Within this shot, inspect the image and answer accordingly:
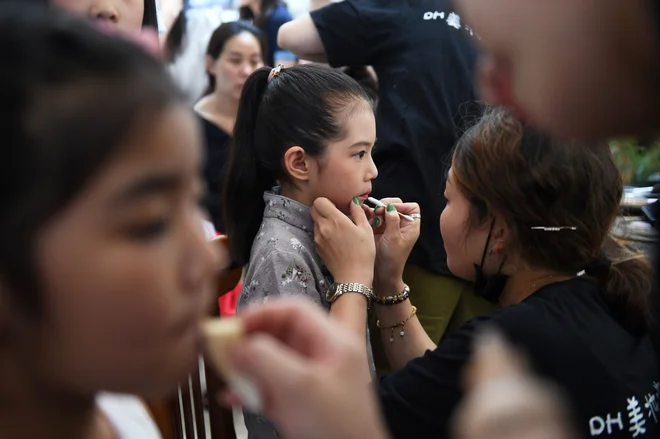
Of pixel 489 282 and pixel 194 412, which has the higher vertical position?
pixel 489 282

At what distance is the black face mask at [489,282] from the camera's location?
4.08 feet

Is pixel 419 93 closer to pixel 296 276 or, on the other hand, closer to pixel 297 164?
pixel 297 164

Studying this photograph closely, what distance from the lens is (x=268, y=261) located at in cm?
121

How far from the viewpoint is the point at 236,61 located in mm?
2932

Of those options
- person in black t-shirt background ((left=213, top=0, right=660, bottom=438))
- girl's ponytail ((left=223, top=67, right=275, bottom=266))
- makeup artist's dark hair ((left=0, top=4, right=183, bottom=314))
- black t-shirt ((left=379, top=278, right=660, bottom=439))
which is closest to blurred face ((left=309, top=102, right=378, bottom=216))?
girl's ponytail ((left=223, top=67, right=275, bottom=266))

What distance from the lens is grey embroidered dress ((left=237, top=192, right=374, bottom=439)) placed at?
120cm

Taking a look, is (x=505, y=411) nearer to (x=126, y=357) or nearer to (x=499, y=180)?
(x=126, y=357)

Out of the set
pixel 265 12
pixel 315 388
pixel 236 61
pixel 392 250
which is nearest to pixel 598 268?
pixel 392 250

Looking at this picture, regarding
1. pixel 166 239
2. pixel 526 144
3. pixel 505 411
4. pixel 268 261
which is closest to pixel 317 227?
pixel 268 261

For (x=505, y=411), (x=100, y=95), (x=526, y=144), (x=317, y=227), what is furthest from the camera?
(x=317, y=227)

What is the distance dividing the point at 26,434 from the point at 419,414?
0.62m

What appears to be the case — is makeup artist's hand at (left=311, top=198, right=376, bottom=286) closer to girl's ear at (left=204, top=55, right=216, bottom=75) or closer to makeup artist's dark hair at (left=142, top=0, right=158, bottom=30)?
makeup artist's dark hair at (left=142, top=0, right=158, bottom=30)

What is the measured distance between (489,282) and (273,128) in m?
0.52

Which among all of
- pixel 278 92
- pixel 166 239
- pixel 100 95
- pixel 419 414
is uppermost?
pixel 100 95
